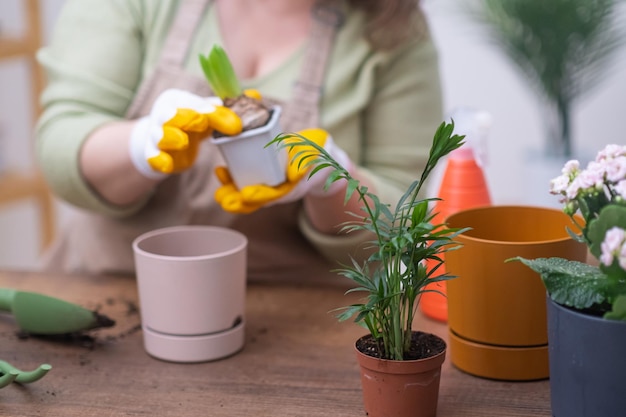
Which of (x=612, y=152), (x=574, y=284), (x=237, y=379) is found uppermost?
(x=612, y=152)

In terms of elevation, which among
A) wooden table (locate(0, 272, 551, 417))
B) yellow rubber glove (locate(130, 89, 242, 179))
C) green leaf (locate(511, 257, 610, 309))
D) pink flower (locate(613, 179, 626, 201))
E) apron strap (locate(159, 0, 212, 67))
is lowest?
wooden table (locate(0, 272, 551, 417))

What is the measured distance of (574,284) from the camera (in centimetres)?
64

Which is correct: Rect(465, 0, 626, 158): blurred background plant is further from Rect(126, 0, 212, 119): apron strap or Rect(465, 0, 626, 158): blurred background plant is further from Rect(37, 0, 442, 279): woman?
Rect(126, 0, 212, 119): apron strap

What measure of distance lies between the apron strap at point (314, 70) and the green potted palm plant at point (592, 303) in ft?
2.08

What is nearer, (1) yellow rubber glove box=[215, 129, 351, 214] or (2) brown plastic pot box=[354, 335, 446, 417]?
(2) brown plastic pot box=[354, 335, 446, 417]

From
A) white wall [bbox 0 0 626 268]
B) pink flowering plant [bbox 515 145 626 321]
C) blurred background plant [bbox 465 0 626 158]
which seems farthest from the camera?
white wall [bbox 0 0 626 268]

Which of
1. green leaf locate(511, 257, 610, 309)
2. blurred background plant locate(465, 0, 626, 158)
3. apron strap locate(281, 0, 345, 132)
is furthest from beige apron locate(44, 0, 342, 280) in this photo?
blurred background plant locate(465, 0, 626, 158)

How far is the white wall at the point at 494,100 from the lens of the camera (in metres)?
2.46

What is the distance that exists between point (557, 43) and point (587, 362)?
163cm

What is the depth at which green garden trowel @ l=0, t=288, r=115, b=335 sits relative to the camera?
86cm

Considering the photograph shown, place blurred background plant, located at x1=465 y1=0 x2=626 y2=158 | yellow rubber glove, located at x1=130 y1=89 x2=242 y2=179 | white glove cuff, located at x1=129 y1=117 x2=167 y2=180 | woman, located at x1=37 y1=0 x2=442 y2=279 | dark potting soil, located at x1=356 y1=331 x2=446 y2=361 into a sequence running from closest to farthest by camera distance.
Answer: dark potting soil, located at x1=356 y1=331 x2=446 y2=361 < yellow rubber glove, located at x1=130 y1=89 x2=242 y2=179 < white glove cuff, located at x1=129 y1=117 x2=167 y2=180 < woman, located at x1=37 y1=0 x2=442 y2=279 < blurred background plant, located at x1=465 y1=0 x2=626 y2=158

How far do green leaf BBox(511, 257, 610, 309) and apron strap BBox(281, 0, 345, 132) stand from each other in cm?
63

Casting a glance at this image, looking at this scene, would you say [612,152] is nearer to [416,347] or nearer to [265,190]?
[416,347]

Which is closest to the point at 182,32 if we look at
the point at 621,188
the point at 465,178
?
the point at 465,178
